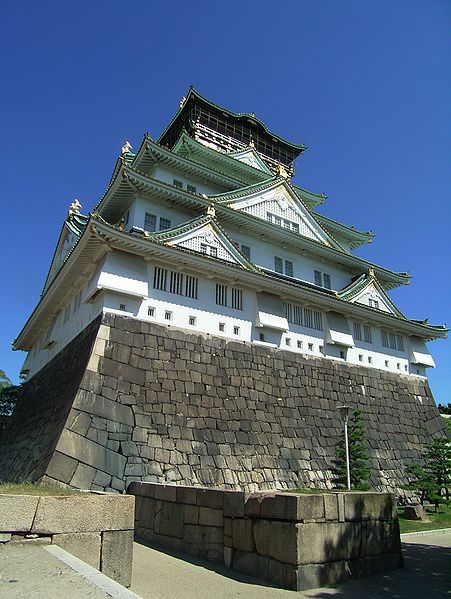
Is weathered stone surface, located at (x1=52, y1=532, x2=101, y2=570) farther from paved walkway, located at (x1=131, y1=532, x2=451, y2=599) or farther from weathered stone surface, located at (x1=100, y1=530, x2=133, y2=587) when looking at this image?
paved walkway, located at (x1=131, y1=532, x2=451, y2=599)

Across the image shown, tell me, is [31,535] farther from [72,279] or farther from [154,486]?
[72,279]

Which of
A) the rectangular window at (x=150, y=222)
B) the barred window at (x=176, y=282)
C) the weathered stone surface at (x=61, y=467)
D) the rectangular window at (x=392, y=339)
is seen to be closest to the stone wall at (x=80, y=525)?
the weathered stone surface at (x=61, y=467)

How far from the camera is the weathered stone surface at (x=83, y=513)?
5.07m

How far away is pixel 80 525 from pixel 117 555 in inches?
27.2

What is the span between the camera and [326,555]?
20.3 feet

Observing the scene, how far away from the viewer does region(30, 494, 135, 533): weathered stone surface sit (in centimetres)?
507

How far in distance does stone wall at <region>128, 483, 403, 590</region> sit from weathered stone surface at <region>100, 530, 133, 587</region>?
201cm

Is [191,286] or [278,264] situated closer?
[191,286]

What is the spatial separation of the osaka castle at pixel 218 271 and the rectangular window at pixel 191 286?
0.05 m

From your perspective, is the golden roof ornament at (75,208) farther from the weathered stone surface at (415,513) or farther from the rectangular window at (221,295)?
the weathered stone surface at (415,513)

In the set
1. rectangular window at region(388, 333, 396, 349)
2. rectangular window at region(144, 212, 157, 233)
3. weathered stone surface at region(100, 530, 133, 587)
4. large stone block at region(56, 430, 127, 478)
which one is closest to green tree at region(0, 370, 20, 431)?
rectangular window at region(144, 212, 157, 233)

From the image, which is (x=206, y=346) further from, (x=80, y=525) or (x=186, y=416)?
(x=80, y=525)

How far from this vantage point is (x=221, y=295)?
17109 millimetres

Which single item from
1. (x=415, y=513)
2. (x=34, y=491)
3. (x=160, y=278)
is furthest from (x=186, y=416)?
(x=34, y=491)
